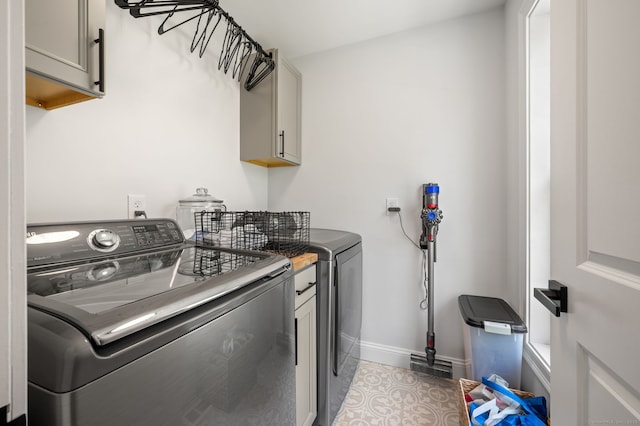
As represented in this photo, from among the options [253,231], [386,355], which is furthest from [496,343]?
[253,231]

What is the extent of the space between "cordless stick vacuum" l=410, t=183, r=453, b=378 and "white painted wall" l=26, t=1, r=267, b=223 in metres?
1.45

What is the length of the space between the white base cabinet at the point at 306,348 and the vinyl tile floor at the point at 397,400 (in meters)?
0.36

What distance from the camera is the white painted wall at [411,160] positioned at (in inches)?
70.3

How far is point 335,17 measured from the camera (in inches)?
71.0

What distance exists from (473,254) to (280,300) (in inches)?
61.7

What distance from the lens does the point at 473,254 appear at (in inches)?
72.0

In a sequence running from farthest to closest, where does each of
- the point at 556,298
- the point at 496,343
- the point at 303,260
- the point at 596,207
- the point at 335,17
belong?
the point at 335,17 → the point at 496,343 → the point at 303,260 → the point at 556,298 → the point at 596,207

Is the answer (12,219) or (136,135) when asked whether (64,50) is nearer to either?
(136,135)

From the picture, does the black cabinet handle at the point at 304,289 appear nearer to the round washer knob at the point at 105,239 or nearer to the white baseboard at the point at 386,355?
the round washer knob at the point at 105,239

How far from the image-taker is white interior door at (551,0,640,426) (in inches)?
19.9

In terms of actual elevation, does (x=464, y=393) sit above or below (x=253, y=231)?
below

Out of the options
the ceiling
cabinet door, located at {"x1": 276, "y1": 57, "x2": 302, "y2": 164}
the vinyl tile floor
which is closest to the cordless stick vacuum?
the vinyl tile floor

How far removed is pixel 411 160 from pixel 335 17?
1156 mm

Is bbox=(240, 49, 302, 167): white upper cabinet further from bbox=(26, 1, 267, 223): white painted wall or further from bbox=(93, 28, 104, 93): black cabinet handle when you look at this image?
bbox=(93, 28, 104, 93): black cabinet handle
